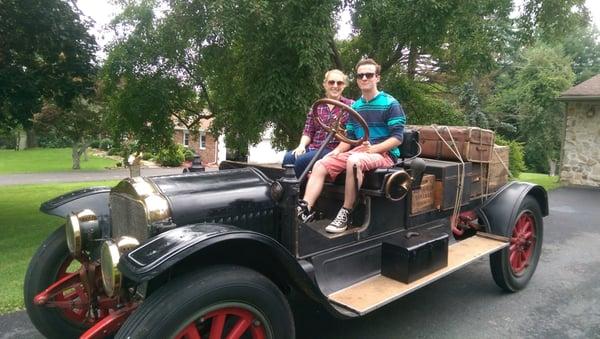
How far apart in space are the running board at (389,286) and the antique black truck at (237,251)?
0.04ft

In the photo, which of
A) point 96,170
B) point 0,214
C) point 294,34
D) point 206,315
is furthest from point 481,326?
point 96,170

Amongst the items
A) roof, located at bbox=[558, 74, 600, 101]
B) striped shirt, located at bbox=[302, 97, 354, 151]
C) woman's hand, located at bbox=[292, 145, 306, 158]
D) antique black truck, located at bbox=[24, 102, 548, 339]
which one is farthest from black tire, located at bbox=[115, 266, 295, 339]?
roof, located at bbox=[558, 74, 600, 101]

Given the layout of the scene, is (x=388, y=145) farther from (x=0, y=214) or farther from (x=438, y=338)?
(x=0, y=214)

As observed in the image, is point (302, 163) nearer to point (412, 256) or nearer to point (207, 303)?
point (412, 256)

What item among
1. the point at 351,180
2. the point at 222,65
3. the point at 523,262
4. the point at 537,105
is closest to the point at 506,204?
the point at 523,262

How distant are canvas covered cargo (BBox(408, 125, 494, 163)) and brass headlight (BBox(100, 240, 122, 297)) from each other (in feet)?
10.2

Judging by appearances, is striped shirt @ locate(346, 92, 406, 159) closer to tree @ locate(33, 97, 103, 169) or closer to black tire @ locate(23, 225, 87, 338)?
black tire @ locate(23, 225, 87, 338)

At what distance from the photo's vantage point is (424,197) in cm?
377

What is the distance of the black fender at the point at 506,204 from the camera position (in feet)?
13.9

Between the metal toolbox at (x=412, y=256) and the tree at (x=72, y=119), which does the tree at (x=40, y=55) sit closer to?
the metal toolbox at (x=412, y=256)

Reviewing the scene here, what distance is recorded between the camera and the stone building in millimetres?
12672

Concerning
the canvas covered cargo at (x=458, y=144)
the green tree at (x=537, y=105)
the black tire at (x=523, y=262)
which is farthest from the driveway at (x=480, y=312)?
the green tree at (x=537, y=105)

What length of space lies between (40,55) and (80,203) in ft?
15.2

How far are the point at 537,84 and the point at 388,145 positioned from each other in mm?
24429
